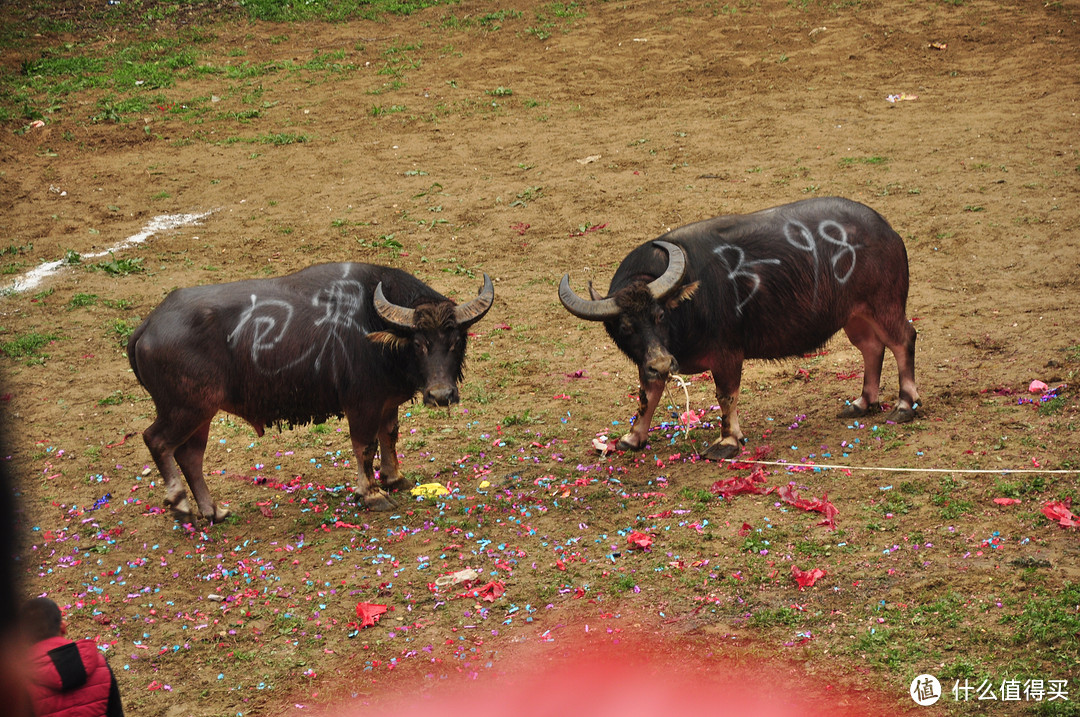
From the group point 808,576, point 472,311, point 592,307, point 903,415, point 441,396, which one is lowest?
point 903,415

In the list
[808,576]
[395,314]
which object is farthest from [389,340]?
[808,576]

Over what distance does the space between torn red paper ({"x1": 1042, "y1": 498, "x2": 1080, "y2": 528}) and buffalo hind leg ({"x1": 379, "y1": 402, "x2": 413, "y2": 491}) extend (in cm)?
489

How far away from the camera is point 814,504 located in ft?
22.2

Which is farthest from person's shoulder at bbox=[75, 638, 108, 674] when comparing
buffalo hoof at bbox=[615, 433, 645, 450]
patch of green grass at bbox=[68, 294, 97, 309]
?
patch of green grass at bbox=[68, 294, 97, 309]

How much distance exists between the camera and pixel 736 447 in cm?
794

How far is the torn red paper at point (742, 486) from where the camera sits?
7171mm

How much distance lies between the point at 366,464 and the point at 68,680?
394 cm

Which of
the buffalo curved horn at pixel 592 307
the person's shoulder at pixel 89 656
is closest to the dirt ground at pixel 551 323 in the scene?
the person's shoulder at pixel 89 656

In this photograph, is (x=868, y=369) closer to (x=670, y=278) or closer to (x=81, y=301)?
(x=670, y=278)

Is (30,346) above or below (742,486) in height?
above

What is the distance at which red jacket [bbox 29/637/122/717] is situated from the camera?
12.3 feet

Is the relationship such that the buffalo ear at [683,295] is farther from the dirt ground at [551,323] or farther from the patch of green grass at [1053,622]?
the patch of green grass at [1053,622]

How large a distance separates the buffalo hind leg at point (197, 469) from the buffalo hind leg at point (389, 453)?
136 centimetres

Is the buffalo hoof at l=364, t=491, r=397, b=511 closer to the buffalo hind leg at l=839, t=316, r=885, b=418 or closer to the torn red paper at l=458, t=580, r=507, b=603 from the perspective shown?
the torn red paper at l=458, t=580, r=507, b=603
